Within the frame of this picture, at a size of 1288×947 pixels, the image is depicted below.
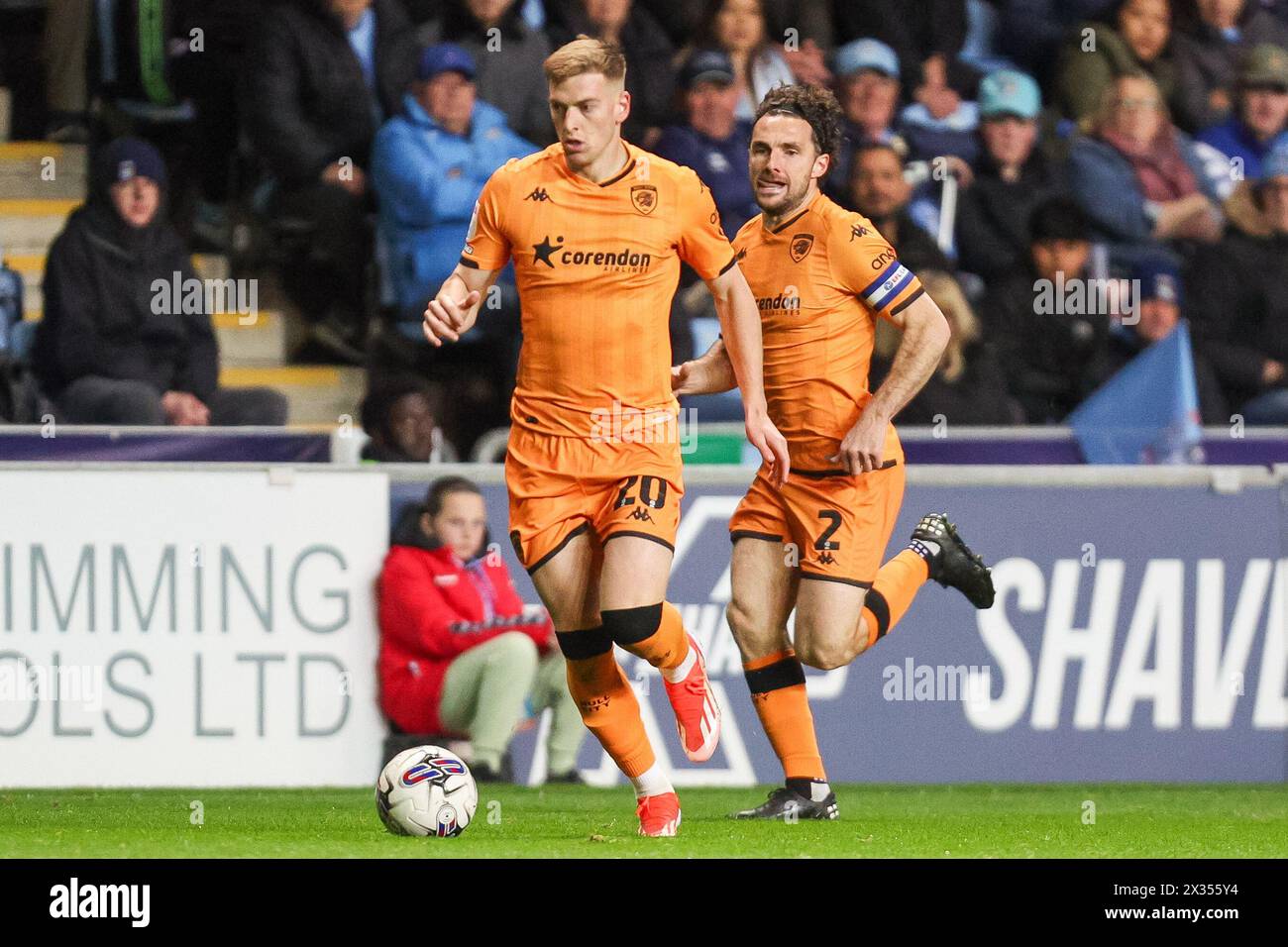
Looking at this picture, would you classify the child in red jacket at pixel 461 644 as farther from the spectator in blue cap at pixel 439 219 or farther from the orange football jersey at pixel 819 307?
the orange football jersey at pixel 819 307

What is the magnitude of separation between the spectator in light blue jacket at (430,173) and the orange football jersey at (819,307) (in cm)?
310

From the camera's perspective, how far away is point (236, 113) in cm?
1180

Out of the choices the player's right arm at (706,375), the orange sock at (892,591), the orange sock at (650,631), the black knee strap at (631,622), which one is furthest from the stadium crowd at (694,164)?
the black knee strap at (631,622)

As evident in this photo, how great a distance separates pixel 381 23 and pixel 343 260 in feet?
3.83

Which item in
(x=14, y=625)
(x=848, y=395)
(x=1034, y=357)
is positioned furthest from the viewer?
(x=1034, y=357)

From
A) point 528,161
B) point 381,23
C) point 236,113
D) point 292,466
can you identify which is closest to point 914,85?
point 381,23

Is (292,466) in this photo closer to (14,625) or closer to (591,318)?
(14,625)

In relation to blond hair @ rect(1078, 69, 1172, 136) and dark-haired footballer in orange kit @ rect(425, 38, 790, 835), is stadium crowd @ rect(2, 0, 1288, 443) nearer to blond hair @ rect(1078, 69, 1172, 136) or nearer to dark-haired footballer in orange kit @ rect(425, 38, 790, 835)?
blond hair @ rect(1078, 69, 1172, 136)

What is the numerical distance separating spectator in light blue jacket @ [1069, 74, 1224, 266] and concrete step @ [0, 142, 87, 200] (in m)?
5.17

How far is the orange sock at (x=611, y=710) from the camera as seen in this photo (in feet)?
22.9

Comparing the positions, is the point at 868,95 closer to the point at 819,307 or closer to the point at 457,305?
the point at 819,307

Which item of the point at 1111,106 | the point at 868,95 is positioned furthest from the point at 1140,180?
the point at 868,95

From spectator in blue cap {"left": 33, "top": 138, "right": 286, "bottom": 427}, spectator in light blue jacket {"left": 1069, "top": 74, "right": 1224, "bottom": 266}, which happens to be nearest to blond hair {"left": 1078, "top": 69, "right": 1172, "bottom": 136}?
spectator in light blue jacket {"left": 1069, "top": 74, "right": 1224, "bottom": 266}

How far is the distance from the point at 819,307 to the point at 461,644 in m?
2.48
